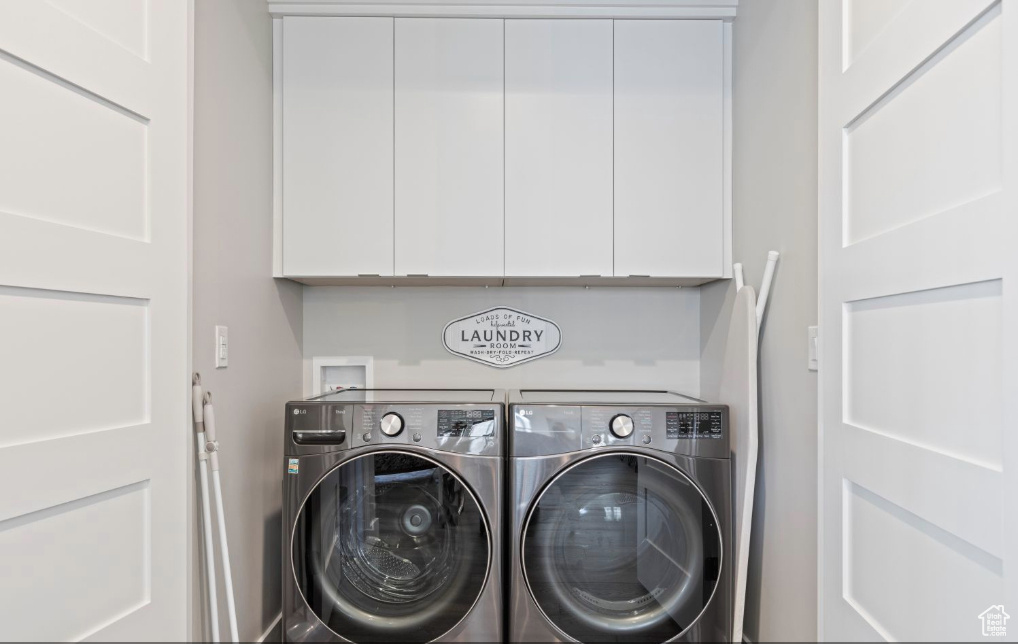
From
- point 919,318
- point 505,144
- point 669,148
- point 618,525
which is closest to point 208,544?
point 618,525

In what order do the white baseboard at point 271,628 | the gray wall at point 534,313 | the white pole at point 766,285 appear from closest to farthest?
1. the white pole at point 766,285
2. the white baseboard at point 271,628
3. the gray wall at point 534,313

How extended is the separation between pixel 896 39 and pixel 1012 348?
0.60 meters

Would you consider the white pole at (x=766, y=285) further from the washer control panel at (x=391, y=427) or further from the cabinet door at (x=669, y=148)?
the washer control panel at (x=391, y=427)

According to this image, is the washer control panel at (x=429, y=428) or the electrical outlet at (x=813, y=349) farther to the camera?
the washer control panel at (x=429, y=428)

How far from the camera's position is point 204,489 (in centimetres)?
141

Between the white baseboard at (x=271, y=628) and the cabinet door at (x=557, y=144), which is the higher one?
the cabinet door at (x=557, y=144)

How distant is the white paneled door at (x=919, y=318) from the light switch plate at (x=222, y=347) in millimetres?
1480

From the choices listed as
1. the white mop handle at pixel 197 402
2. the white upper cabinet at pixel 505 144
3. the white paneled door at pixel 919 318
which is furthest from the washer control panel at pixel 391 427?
the white paneled door at pixel 919 318

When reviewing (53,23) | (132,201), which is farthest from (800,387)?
(53,23)

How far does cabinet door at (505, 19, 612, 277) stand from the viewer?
1963 mm

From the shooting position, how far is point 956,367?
89 cm

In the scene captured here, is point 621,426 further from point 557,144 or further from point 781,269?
point 557,144

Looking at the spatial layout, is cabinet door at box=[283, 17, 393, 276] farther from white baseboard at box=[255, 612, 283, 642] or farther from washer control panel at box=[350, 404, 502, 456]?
white baseboard at box=[255, 612, 283, 642]

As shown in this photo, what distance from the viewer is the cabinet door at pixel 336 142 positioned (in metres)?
1.95
